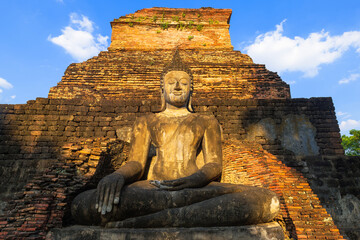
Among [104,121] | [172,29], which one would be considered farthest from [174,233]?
[172,29]

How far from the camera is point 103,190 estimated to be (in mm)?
2379

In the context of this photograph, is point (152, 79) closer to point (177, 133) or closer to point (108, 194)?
point (177, 133)

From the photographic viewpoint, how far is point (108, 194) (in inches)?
93.0

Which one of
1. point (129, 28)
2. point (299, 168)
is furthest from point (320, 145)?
point (129, 28)

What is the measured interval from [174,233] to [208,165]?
1.08 meters

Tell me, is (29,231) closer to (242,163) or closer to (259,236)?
(259,236)

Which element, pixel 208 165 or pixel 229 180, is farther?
pixel 229 180

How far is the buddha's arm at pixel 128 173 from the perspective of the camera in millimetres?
2328

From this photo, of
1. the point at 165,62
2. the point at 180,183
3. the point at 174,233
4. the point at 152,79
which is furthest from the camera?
A: the point at 165,62

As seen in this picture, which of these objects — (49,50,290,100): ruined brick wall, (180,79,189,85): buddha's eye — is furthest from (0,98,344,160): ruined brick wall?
(180,79,189,85): buddha's eye

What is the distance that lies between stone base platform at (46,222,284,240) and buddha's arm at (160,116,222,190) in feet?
1.54

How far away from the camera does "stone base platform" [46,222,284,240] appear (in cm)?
211

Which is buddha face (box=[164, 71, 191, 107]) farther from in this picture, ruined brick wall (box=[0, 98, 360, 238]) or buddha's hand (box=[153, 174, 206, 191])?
ruined brick wall (box=[0, 98, 360, 238])

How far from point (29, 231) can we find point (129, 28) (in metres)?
15.0
